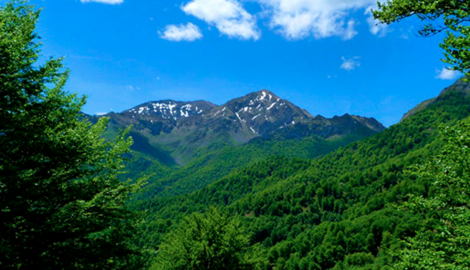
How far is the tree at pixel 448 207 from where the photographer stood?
8773 millimetres

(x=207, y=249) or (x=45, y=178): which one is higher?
(x=45, y=178)

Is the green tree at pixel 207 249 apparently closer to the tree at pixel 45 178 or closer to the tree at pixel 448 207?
the tree at pixel 45 178

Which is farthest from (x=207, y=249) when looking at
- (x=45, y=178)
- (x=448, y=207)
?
(x=448, y=207)

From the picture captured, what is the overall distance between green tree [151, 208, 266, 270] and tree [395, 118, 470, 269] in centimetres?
1497

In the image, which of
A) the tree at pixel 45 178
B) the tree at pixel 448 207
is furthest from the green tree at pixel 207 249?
the tree at pixel 448 207

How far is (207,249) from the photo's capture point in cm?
2181

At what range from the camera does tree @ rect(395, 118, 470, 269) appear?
877 centimetres

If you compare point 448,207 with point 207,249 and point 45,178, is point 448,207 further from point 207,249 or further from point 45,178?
point 207,249

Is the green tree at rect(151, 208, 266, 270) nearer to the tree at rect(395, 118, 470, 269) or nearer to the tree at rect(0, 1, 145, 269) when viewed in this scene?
the tree at rect(0, 1, 145, 269)

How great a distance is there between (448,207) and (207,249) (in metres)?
17.1

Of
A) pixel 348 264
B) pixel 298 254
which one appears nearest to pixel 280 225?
pixel 298 254

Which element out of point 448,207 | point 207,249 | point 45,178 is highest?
point 448,207

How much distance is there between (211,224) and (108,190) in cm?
1462

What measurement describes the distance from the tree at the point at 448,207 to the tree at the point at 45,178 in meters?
10.9
